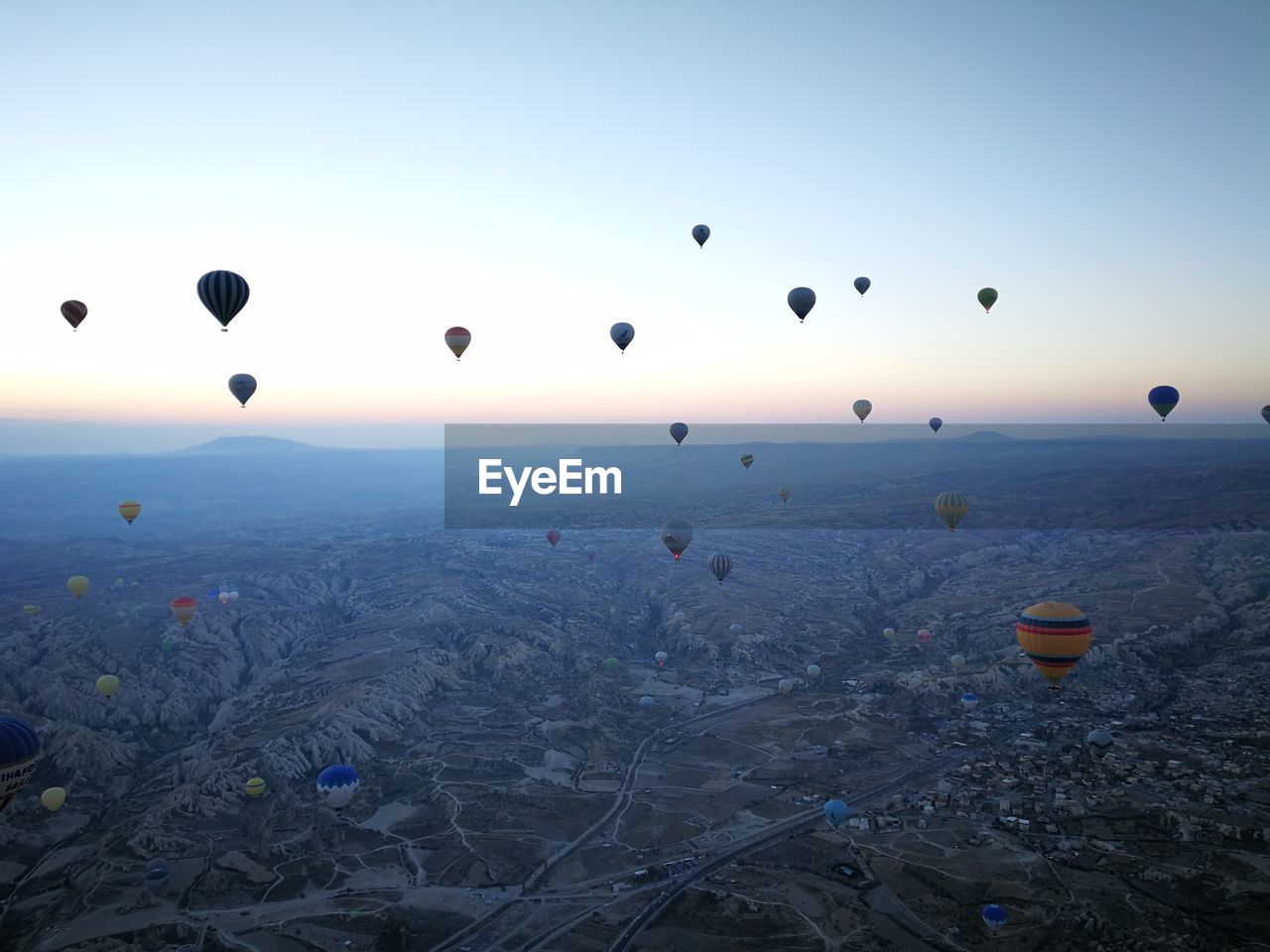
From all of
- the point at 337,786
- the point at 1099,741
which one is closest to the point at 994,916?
the point at 1099,741

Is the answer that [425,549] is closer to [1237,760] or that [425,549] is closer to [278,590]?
[278,590]

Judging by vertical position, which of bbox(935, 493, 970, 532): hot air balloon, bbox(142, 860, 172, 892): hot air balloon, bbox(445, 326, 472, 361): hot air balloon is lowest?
bbox(142, 860, 172, 892): hot air balloon

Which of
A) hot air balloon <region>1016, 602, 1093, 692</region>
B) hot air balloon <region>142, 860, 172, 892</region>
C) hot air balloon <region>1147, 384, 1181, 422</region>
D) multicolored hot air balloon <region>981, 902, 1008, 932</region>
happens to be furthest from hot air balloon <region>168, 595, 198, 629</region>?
hot air balloon <region>1147, 384, 1181, 422</region>

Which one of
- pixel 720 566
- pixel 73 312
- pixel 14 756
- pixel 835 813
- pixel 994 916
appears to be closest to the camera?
pixel 14 756

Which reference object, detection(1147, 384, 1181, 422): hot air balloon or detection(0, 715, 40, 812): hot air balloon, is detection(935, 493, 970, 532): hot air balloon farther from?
detection(0, 715, 40, 812): hot air balloon

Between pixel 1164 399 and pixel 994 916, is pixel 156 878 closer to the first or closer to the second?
pixel 994 916

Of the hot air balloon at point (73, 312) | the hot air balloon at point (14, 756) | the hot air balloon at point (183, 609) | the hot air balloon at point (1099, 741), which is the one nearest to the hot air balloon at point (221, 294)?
the hot air balloon at point (73, 312)
